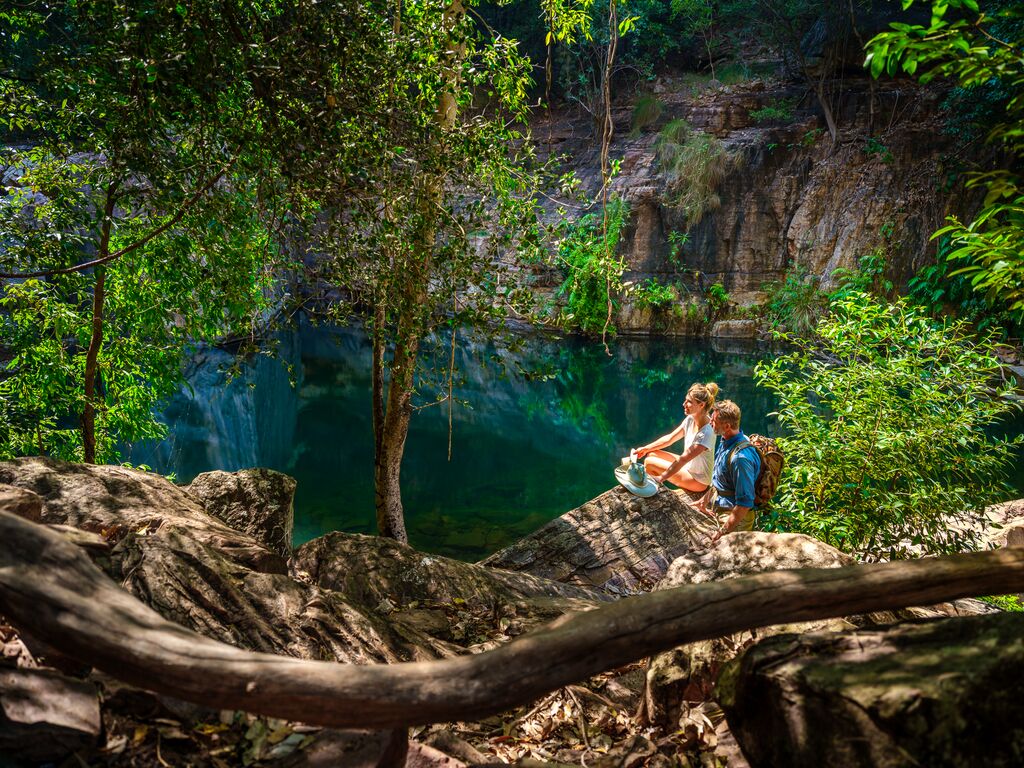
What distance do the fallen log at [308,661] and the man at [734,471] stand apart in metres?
2.96

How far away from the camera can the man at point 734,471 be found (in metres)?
4.71

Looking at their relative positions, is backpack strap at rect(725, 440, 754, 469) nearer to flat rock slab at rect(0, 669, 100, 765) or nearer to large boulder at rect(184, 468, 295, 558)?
large boulder at rect(184, 468, 295, 558)

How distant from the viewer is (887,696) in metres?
1.63

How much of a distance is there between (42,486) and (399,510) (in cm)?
347

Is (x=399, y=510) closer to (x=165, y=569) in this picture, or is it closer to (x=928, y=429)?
(x=165, y=569)

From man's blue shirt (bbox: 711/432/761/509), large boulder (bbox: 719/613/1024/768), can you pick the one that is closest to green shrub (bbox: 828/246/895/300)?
man's blue shirt (bbox: 711/432/761/509)

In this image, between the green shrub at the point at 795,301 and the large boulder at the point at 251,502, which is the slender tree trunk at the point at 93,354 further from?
the green shrub at the point at 795,301

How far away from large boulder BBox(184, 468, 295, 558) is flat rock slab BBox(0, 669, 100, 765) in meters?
2.56

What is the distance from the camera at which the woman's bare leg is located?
20.6 ft

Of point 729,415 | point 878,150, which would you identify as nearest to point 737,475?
point 729,415

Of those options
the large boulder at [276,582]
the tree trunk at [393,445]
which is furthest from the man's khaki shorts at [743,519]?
the tree trunk at [393,445]

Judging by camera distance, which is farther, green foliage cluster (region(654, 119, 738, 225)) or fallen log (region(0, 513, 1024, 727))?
green foliage cluster (region(654, 119, 738, 225))

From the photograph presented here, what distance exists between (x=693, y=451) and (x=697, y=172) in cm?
1796

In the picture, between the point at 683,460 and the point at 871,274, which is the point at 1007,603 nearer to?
the point at 683,460
